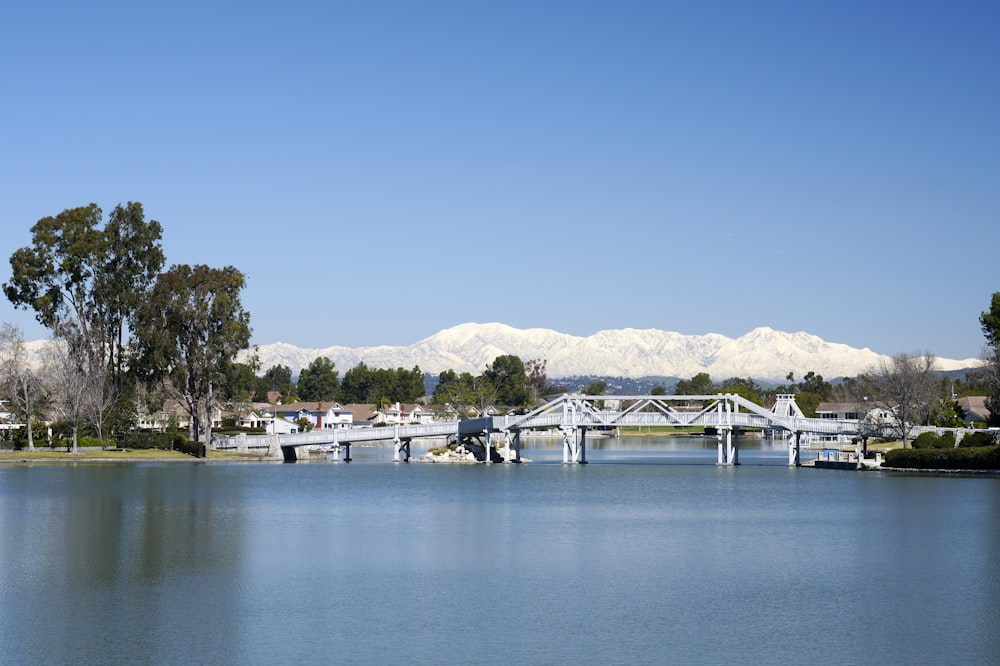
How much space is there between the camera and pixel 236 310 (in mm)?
102812

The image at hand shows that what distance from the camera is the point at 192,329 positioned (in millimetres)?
101312

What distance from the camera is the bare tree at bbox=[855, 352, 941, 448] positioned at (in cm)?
9375

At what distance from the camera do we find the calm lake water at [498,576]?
28.9m

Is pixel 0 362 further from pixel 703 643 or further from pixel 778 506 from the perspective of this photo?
pixel 703 643

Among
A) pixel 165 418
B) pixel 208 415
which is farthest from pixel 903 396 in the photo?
pixel 165 418

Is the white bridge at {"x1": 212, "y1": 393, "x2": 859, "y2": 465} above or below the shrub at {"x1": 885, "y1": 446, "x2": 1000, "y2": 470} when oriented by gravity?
above

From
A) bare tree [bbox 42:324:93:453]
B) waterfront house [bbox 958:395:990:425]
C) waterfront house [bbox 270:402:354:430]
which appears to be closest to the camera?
bare tree [bbox 42:324:93:453]

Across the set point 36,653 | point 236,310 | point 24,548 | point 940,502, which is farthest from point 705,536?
point 236,310

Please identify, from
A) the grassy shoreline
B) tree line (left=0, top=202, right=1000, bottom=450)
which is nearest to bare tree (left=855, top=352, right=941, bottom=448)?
tree line (left=0, top=202, right=1000, bottom=450)

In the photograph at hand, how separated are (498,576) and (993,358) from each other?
235 ft

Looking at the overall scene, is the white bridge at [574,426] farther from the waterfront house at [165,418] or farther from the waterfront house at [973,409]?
the waterfront house at [973,409]

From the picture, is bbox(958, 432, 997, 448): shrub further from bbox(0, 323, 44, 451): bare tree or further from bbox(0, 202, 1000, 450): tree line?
bbox(0, 323, 44, 451): bare tree

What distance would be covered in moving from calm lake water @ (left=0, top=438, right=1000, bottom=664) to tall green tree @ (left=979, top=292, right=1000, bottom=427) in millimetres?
25912

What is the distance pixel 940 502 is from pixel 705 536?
18342mm
